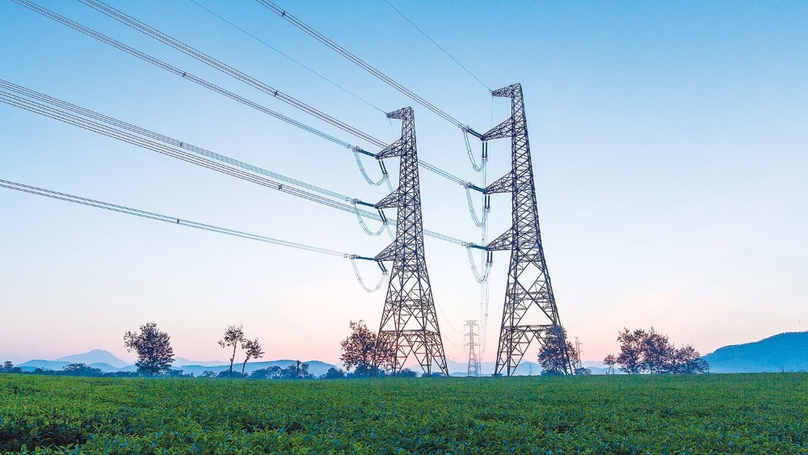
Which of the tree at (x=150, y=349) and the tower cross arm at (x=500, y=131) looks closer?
the tower cross arm at (x=500, y=131)

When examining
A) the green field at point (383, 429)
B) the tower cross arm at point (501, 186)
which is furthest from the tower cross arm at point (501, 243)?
the green field at point (383, 429)

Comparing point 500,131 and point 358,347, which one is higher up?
point 500,131

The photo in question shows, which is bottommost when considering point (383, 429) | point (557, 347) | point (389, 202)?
point (383, 429)

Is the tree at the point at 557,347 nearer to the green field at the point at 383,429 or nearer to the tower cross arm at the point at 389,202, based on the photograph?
the tower cross arm at the point at 389,202

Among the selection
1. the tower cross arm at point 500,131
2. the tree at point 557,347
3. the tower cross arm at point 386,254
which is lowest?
the tree at point 557,347

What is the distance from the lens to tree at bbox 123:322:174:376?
8381cm

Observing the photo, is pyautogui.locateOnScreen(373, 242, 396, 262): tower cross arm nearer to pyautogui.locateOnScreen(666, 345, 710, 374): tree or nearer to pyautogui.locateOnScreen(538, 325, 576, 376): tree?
pyautogui.locateOnScreen(538, 325, 576, 376): tree

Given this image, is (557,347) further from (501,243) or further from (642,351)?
(642,351)

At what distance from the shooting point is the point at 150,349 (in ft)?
276

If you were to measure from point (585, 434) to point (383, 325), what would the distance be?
3669 cm

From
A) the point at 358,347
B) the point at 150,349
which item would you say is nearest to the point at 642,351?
the point at 358,347

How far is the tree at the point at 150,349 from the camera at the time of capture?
275ft

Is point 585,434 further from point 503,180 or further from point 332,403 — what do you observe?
point 503,180

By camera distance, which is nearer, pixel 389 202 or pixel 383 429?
pixel 383 429
